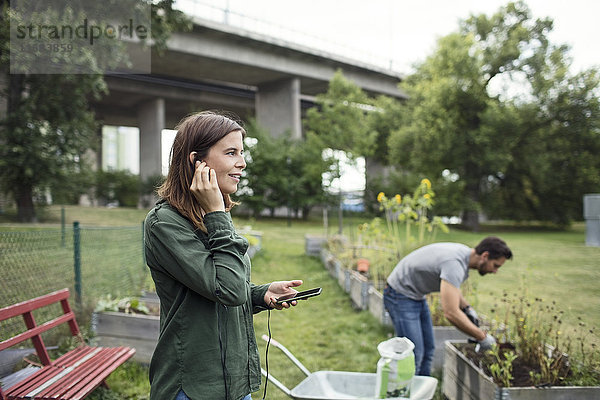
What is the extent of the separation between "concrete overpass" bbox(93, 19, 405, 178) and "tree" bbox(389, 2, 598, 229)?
23.1 ft

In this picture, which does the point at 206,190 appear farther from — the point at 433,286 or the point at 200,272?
the point at 433,286

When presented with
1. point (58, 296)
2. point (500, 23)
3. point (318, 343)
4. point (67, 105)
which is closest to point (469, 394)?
point (318, 343)

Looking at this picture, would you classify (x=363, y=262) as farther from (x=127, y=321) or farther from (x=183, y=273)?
(x=183, y=273)

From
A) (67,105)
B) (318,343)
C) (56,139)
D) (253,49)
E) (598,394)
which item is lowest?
(318,343)

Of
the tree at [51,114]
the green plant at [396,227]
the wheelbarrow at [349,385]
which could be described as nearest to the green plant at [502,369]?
the wheelbarrow at [349,385]

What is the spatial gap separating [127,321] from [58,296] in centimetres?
70

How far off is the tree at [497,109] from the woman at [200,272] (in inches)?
741

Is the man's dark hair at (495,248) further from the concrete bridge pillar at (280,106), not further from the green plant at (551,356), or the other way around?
the concrete bridge pillar at (280,106)

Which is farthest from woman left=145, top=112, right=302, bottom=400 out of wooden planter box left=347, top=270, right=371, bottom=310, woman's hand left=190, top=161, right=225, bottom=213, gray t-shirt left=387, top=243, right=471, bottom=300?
wooden planter box left=347, top=270, right=371, bottom=310

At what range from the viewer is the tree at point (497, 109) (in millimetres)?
19156

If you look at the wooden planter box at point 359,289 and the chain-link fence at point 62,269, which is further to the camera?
the wooden planter box at point 359,289

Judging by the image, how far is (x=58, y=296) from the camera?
3.43 metres

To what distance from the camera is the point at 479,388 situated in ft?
9.72

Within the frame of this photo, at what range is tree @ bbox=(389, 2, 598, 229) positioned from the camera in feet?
62.8
